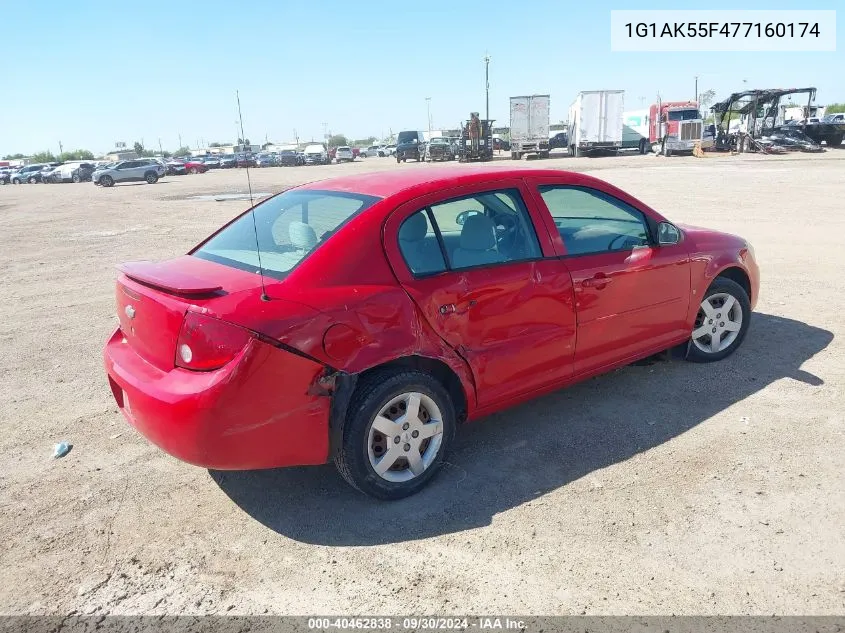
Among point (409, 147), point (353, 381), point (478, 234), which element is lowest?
point (409, 147)

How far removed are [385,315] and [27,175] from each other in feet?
210

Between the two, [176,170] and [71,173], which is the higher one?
[71,173]

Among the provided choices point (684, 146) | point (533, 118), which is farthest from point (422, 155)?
point (684, 146)

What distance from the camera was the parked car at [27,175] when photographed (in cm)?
5631

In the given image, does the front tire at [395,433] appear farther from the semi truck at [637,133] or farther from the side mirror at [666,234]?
the semi truck at [637,133]

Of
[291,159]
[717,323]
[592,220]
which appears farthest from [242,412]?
[291,159]

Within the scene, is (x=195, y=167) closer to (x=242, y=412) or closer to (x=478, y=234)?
(x=478, y=234)

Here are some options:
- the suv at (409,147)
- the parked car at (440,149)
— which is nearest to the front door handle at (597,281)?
the parked car at (440,149)

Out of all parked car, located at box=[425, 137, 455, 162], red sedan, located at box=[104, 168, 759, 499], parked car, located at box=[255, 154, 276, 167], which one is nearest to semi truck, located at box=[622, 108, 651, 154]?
parked car, located at box=[425, 137, 455, 162]

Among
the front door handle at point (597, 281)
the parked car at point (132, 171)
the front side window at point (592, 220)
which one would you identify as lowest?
the parked car at point (132, 171)

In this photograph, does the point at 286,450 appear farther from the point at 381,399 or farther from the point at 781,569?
the point at 781,569

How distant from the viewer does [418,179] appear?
12.4ft

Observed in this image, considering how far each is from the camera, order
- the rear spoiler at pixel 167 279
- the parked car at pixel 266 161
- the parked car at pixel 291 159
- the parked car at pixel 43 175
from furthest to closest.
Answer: the parked car at pixel 266 161 < the parked car at pixel 291 159 < the parked car at pixel 43 175 < the rear spoiler at pixel 167 279

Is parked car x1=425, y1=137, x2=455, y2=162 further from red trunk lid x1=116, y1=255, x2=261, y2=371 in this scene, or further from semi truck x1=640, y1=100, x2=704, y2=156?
red trunk lid x1=116, y1=255, x2=261, y2=371
